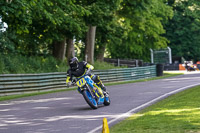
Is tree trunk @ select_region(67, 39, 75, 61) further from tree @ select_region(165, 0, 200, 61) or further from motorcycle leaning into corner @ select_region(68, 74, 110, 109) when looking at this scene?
tree @ select_region(165, 0, 200, 61)

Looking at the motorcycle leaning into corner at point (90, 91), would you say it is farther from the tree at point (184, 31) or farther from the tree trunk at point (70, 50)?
the tree at point (184, 31)

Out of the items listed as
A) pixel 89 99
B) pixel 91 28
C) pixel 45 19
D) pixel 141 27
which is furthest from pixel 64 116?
pixel 141 27

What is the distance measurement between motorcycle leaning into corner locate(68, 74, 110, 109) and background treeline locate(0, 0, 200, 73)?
8.67m

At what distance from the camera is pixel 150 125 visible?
9391mm

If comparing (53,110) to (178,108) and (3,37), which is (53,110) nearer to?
(178,108)

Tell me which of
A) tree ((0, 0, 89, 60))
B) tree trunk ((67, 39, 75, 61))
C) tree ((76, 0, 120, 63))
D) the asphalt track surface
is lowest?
the asphalt track surface

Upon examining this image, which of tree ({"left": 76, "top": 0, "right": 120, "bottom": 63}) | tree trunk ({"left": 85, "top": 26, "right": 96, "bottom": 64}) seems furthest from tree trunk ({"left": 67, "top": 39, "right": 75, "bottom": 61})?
tree ({"left": 76, "top": 0, "right": 120, "bottom": 63})

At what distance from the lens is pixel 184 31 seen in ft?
221

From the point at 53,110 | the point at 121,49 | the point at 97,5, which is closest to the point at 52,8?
the point at 97,5

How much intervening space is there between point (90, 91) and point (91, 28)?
73.4 ft

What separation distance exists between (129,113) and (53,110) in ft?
8.33

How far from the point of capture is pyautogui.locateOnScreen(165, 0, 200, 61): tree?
6662 cm

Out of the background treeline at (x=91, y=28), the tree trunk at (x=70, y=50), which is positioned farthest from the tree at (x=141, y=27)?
the tree trunk at (x=70, y=50)

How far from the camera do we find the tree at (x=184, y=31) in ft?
219
